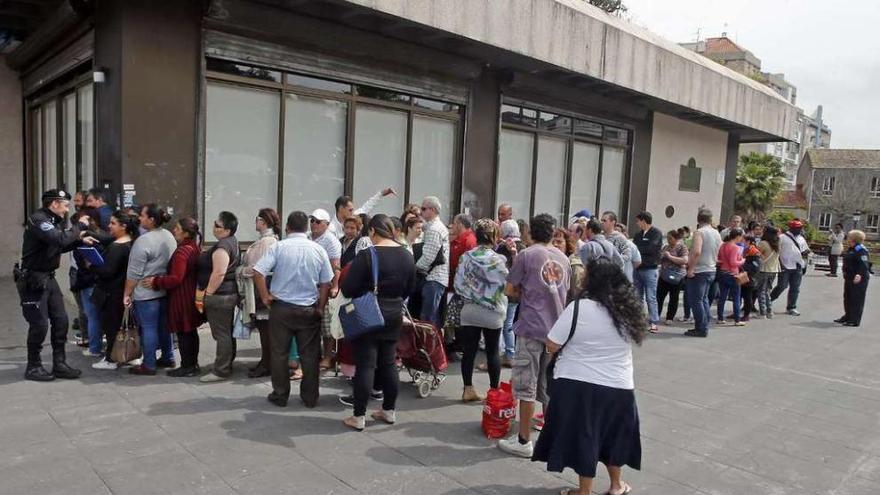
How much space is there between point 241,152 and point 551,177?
673cm

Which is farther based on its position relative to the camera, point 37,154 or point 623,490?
point 37,154

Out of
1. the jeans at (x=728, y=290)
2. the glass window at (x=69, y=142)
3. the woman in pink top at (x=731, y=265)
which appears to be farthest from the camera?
the jeans at (x=728, y=290)

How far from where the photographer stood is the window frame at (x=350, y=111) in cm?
806

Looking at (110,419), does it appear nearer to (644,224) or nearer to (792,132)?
(644,224)

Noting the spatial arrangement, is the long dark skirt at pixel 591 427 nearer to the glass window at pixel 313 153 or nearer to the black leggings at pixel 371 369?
the black leggings at pixel 371 369

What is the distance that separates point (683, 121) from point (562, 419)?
545 inches

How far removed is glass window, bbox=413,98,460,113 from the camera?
1011cm

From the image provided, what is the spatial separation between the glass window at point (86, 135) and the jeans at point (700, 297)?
8.51 m

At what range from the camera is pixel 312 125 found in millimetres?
8883

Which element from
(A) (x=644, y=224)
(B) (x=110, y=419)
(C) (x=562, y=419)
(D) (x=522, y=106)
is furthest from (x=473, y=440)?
(D) (x=522, y=106)

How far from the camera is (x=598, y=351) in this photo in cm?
372

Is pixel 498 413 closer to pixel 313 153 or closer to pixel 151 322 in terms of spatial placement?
pixel 151 322

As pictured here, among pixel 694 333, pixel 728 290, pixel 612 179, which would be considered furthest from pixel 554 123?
pixel 694 333

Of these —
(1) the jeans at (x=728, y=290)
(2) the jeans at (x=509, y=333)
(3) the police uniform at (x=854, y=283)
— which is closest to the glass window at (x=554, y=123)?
(1) the jeans at (x=728, y=290)
